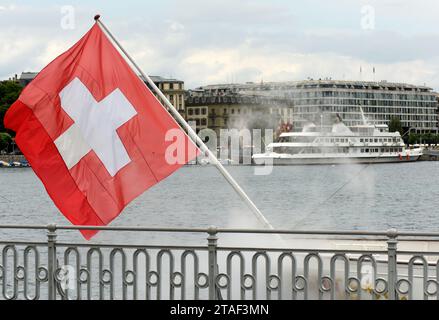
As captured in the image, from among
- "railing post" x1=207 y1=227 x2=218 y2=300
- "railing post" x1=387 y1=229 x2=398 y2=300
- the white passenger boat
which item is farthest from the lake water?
the white passenger boat

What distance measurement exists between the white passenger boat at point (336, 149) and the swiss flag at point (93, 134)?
409 ft

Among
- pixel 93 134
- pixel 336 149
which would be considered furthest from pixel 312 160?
Answer: pixel 93 134

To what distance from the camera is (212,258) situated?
430 inches

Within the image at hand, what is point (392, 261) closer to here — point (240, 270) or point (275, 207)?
point (240, 270)

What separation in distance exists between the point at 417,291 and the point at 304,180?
3930 inches

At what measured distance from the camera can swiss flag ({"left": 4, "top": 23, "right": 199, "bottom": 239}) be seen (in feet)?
40.3

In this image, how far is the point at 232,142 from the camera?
17362 centimetres

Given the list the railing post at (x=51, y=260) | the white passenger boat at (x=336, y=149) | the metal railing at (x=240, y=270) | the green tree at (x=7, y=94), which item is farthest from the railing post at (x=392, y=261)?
the green tree at (x=7, y=94)

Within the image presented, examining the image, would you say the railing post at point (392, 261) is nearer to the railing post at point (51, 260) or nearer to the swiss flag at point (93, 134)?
the swiss flag at point (93, 134)

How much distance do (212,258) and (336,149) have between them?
139 m

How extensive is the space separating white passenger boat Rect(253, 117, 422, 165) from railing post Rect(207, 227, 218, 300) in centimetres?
12636

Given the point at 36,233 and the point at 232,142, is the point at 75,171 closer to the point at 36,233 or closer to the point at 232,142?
the point at 36,233
